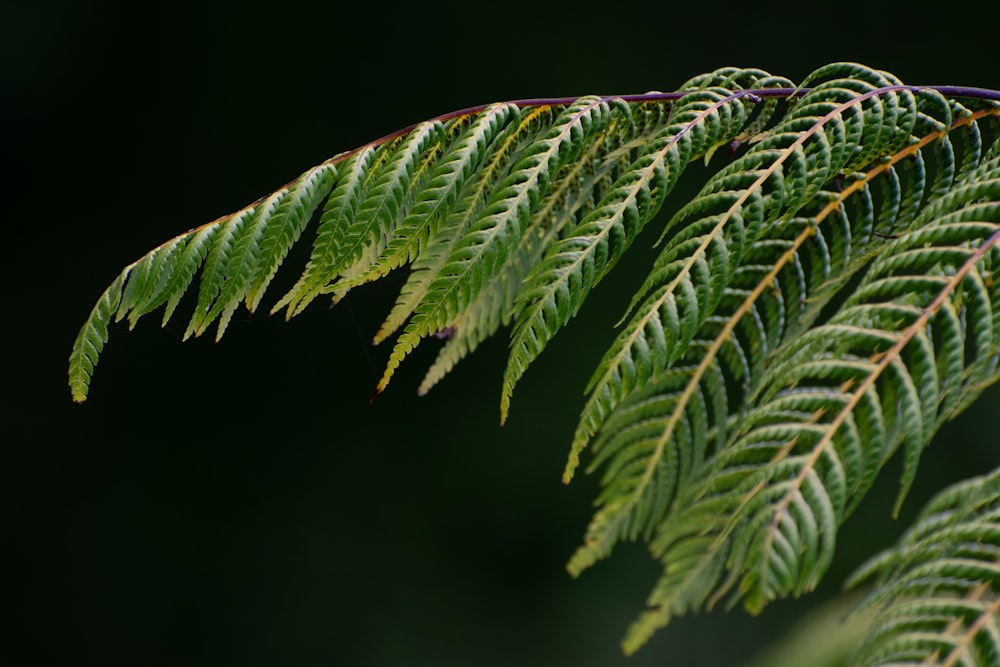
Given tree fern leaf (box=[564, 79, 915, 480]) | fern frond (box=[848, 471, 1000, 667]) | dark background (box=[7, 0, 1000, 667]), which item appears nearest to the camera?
fern frond (box=[848, 471, 1000, 667])

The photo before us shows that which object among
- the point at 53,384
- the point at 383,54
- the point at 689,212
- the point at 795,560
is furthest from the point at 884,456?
the point at 53,384

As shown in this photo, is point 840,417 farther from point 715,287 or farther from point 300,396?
point 300,396

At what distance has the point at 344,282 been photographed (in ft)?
1.72

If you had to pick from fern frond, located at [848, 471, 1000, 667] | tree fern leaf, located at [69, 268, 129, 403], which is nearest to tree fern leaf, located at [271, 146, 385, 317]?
tree fern leaf, located at [69, 268, 129, 403]

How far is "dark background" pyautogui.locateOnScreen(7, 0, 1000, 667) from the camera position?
2.48 metres

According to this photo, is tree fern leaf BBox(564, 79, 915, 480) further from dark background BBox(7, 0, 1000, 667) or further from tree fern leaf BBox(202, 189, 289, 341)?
dark background BBox(7, 0, 1000, 667)

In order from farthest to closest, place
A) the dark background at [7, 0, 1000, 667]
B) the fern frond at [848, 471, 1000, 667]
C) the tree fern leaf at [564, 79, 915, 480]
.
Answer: the dark background at [7, 0, 1000, 667]
the tree fern leaf at [564, 79, 915, 480]
the fern frond at [848, 471, 1000, 667]

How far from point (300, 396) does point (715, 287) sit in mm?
2389

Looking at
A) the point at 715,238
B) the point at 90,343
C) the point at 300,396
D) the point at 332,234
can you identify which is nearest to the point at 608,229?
the point at 715,238

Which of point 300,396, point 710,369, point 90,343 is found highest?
point 710,369

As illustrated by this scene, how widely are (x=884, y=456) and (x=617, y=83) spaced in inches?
99.3

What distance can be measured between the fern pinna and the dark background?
1876mm

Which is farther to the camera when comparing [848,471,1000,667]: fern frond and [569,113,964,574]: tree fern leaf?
[569,113,964,574]: tree fern leaf

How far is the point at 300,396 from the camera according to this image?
108 inches
